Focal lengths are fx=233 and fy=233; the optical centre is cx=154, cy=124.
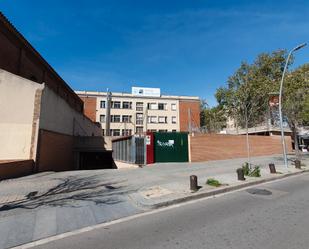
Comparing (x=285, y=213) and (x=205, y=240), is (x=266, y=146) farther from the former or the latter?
(x=205, y=240)

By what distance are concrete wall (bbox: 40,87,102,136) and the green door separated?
8.20 metres

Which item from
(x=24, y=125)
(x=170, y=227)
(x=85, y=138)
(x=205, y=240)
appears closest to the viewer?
(x=205, y=240)

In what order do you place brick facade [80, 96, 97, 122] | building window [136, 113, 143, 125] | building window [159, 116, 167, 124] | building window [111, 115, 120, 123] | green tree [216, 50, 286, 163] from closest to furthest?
1. green tree [216, 50, 286, 163]
2. brick facade [80, 96, 97, 122]
3. building window [111, 115, 120, 123]
4. building window [136, 113, 143, 125]
5. building window [159, 116, 167, 124]

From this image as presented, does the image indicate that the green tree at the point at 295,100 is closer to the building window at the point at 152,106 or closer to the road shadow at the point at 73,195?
the road shadow at the point at 73,195

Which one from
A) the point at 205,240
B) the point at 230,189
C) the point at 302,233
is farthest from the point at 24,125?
the point at 302,233

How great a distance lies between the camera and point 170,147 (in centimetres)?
2012

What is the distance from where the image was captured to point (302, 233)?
16.1 feet

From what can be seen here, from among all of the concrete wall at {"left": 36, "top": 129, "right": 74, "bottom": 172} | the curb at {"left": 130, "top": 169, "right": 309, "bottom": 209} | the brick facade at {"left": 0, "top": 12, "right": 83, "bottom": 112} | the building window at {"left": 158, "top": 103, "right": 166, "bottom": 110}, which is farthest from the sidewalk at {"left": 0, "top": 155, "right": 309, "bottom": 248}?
the building window at {"left": 158, "top": 103, "right": 166, "bottom": 110}

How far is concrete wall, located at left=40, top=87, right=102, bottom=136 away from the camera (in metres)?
16.1

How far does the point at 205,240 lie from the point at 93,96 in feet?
164

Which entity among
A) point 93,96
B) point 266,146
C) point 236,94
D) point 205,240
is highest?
point 93,96

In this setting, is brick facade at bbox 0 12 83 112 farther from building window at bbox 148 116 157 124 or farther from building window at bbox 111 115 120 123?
building window at bbox 148 116 157 124

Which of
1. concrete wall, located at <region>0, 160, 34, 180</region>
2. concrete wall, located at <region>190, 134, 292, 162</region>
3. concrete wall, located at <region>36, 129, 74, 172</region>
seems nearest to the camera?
concrete wall, located at <region>0, 160, 34, 180</region>

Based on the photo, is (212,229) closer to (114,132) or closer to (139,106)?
(114,132)
